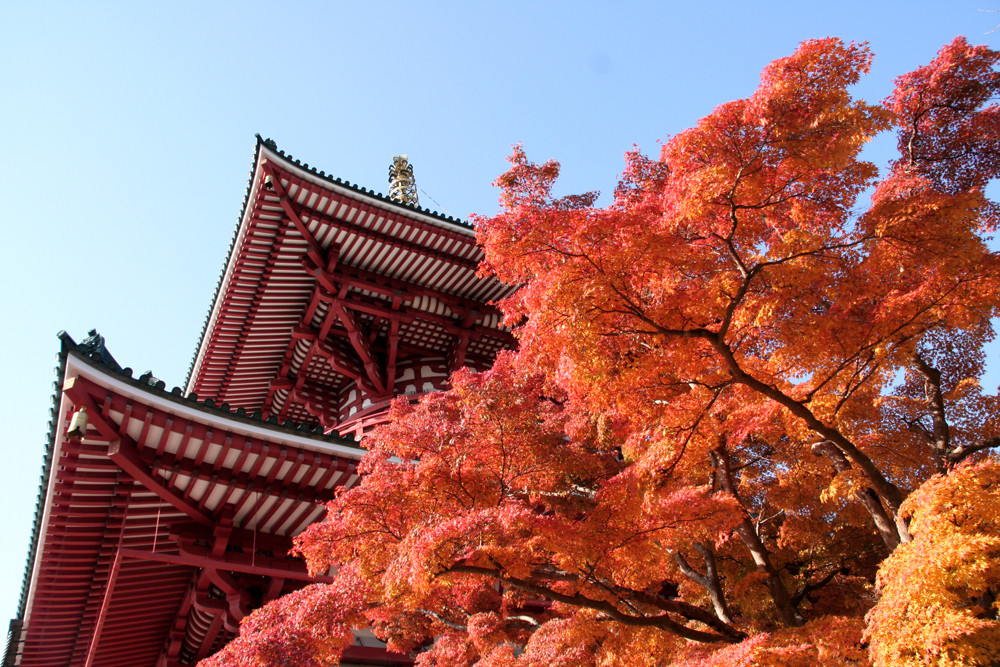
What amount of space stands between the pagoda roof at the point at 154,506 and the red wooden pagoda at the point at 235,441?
0.02 metres

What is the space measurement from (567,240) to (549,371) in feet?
4.42

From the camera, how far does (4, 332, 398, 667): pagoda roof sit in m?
8.11

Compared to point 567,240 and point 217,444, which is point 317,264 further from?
point 567,240

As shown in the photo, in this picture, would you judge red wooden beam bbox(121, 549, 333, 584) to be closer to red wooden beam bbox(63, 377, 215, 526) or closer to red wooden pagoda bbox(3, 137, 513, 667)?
red wooden pagoda bbox(3, 137, 513, 667)

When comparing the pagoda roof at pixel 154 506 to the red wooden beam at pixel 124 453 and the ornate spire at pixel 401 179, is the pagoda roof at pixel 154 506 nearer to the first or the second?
the red wooden beam at pixel 124 453

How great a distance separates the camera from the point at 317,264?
14.9 m

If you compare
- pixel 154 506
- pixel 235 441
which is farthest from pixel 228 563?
pixel 235 441

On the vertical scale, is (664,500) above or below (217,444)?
below

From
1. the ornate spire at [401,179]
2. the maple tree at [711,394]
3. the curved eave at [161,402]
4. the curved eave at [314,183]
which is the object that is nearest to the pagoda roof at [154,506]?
the curved eave at [161,402]

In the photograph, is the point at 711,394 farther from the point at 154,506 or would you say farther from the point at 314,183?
the point at 314,183

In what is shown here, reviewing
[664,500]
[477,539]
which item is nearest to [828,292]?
[664,500]

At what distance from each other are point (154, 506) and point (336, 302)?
6821mm

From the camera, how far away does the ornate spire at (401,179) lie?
79.1 ft

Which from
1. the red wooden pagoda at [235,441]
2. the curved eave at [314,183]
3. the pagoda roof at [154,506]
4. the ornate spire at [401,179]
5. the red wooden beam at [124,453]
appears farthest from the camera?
the ornate spire at [401,179]
